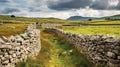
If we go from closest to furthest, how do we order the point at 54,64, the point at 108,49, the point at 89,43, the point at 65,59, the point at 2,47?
1. the point at 2,47
2. the point at 108,49
3. the point at 89,43
4. the point at 54,64
5. the point at 65,59

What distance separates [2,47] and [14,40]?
2493mm

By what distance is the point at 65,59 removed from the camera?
26.1 metres

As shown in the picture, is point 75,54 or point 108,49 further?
point 75,54

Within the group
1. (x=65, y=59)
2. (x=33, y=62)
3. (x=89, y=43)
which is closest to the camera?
(x=33, y=62)

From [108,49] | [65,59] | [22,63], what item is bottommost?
[65,59]

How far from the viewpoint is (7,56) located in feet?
49.4

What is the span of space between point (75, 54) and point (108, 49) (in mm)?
11719

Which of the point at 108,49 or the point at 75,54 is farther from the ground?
the point at 108,49

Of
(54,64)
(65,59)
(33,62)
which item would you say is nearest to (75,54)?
(65,59)

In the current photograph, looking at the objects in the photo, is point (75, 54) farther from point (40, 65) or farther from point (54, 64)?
point (40, 65)

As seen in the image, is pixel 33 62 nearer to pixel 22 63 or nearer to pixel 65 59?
pixel 22 63

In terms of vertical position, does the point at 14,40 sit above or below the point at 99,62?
above

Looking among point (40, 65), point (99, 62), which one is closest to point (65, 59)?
point (40, 65)

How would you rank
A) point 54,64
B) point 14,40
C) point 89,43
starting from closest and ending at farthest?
point 14,40, point 89,43, point 54,64
